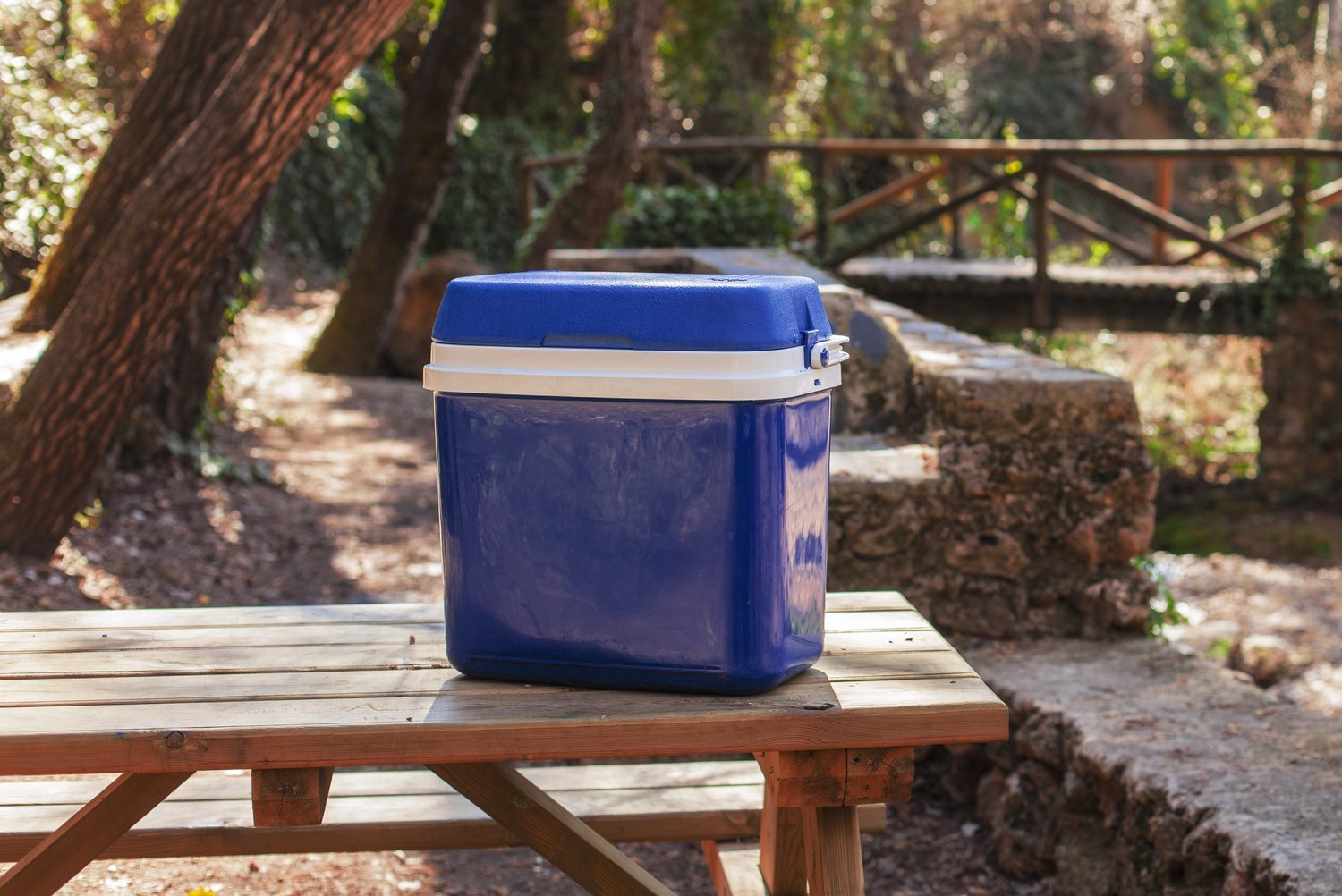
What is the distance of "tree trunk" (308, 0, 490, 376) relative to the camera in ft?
30.6

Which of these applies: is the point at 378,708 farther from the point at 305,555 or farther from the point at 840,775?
the point at 305,555

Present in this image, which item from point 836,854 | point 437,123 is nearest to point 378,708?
point 836,854

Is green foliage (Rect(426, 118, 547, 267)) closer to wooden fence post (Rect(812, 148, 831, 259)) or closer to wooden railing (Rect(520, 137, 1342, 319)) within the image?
wooden railing (Rect(520, 137, 1342, 319))

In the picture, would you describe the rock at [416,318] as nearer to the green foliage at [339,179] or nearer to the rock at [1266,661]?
the green foliage at [339,179]

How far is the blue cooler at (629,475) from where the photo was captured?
1729 millimetres

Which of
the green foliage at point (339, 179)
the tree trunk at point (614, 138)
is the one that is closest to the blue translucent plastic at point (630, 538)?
the tree trunk at point (614, 138)

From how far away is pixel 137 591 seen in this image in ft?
16.0

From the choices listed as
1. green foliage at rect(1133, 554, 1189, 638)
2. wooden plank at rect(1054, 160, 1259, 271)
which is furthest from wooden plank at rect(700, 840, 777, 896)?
wooden plank at rect(1054, 160, 1259, 271)

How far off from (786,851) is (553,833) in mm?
553

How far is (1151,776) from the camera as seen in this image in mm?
2756

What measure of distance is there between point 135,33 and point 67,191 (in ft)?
16.6

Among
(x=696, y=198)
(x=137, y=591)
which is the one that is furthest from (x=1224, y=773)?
(x=696, y=198)

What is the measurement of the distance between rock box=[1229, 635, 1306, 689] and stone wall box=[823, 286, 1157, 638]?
6.93 feet

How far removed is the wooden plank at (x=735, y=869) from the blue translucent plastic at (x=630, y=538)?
83 cm
